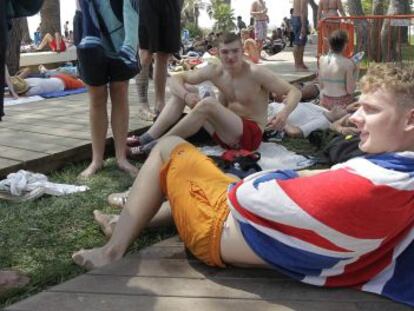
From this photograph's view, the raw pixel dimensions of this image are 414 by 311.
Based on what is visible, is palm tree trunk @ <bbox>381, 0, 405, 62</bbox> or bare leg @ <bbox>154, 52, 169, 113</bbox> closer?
bare leg @ <bbox>154, 52, 169, 113</bbox>

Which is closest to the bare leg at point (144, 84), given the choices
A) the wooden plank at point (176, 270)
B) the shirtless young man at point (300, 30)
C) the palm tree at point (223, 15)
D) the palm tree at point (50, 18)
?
the wooden plank at point (176, 270)

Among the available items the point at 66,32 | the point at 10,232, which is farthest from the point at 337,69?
the point at 66,32

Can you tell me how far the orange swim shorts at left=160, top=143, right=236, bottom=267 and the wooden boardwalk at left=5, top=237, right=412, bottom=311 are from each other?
0.11m

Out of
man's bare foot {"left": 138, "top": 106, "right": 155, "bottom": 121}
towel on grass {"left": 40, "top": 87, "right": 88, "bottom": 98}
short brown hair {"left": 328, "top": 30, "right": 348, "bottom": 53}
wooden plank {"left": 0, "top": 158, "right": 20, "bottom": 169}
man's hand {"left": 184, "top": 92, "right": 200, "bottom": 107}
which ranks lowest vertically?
wooden plank {"left": 0, "top": 158, "right": 20, "bottom": 169}

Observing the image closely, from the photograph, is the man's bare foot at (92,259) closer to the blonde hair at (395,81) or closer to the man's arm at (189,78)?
the blonde hair at (395,81)

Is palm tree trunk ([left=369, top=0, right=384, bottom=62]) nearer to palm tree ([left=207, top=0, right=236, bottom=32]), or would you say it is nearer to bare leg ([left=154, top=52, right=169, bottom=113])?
bare leg ([left=154, top=52, right=169, bottom=113])

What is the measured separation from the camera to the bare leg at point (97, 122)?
3.95 metres

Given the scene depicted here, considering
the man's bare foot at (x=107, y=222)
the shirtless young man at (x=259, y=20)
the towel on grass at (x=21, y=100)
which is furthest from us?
the shirtless young man at (x=259, y=20)

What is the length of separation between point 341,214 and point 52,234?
163 centimetres

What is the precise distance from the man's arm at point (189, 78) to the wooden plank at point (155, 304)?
2698 millimetres

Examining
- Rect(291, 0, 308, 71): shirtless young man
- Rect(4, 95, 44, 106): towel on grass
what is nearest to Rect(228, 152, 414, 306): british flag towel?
Rect(4, 95, 44, 106): towel on grass

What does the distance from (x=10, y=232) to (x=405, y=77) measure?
6.87ft

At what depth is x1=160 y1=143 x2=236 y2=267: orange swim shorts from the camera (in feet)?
7.43

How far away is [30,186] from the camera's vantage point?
11.6ft
